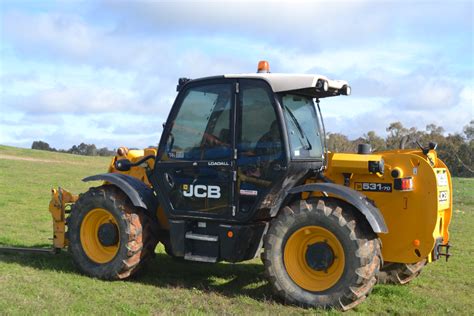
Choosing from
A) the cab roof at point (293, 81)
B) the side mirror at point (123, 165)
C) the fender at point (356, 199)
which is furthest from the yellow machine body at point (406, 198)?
the side mirror at point (123, 165)

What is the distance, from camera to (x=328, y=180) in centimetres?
679

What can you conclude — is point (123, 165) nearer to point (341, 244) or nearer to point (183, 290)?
point (183, 290)

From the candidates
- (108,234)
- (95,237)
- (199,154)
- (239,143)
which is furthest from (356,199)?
(95,237)

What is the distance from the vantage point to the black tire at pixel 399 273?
7.41 meters

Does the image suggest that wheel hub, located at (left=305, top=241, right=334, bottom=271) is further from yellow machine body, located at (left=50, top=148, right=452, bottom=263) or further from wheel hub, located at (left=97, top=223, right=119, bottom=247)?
wheel hub, located at (left=97, top=223, right=119, bottom=247)

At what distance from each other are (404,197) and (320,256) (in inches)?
48.2

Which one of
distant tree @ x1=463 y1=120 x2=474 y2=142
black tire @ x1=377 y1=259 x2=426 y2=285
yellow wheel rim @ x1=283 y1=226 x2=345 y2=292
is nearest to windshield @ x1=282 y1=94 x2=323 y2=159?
yellow wheel rim @ x1=283 y1=226 x2=345 y2=292

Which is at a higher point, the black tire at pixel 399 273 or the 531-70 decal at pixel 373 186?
the 531-70 decal at pixel 373 186

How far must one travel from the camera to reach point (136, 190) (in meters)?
7.47

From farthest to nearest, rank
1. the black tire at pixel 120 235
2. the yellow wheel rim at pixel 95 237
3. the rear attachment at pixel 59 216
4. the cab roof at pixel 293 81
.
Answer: the rear attachment at pixel 59 216 → the yellow wheel rim at pixel 95 237 → the black tire at pixel 120 235 → the cab roof at pixel 293 81

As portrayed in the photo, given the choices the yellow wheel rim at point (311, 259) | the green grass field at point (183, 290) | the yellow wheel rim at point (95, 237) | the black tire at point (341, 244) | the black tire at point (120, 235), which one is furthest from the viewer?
the yellow wheel rim at point (95, 237)

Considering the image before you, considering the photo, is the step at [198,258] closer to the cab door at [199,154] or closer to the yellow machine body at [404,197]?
the cab door at [199,154]

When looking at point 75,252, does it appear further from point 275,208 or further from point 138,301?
point 275,208

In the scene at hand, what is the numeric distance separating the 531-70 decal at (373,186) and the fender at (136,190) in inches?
108
